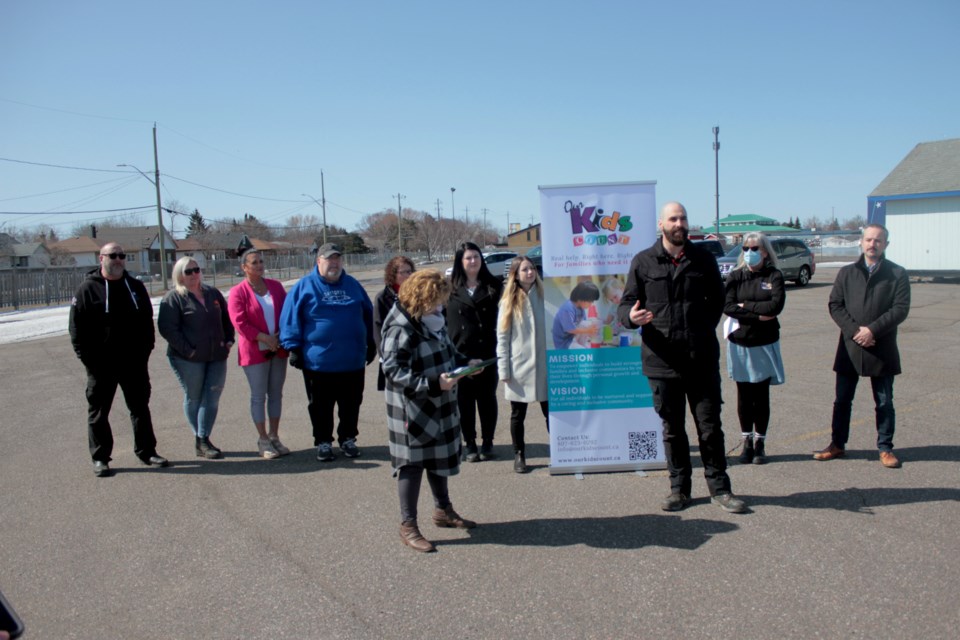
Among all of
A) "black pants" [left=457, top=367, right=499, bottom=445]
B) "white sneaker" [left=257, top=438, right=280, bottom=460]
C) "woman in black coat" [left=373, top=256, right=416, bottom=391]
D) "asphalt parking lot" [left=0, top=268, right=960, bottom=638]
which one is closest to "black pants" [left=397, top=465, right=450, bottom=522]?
"asphalt parking lot" [left=0, top=268, right=960, bottom=638]

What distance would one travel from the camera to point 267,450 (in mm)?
6340

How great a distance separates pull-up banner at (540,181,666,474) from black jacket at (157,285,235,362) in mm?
3026

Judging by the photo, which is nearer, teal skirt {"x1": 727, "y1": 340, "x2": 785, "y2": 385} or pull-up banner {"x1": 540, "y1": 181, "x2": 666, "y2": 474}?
pull-up banner {"x1": 540, "y1": 181, "x2": 666, "y2": 474}

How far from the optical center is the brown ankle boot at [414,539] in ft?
13.9

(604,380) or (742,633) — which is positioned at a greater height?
(604,380)

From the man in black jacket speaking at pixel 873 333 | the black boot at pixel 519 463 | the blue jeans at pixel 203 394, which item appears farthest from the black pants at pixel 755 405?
the blue jeans at pixel 203 394

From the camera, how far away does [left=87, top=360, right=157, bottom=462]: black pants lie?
5.91 m

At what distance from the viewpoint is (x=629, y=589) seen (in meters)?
3.69

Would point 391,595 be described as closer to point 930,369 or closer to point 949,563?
point 949,563

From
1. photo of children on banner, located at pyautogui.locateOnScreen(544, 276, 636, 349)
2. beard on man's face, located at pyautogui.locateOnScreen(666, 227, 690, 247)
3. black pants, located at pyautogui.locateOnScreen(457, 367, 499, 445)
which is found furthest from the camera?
black pants, located at pyautogui.locateOnScreen(457, 367, 499, 445)

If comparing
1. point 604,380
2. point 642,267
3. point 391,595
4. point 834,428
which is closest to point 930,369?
point 834,428

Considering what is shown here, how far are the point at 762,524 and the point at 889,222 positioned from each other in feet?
96.0

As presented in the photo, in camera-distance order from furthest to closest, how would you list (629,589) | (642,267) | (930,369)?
1. (930,369)
2. (642,267)
3. (629,589)

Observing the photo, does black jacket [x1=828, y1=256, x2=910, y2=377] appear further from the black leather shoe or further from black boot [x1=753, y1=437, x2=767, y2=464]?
the black leather shoe
